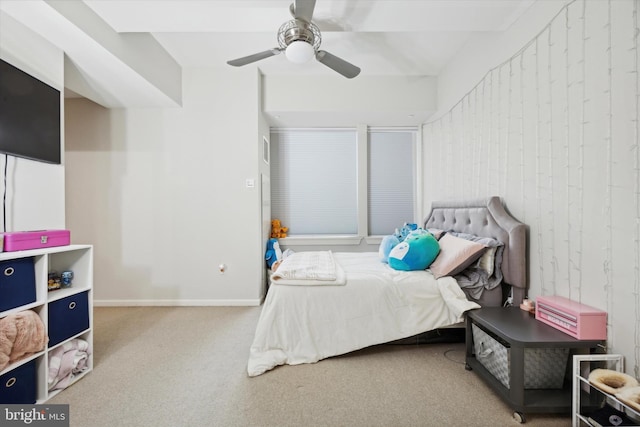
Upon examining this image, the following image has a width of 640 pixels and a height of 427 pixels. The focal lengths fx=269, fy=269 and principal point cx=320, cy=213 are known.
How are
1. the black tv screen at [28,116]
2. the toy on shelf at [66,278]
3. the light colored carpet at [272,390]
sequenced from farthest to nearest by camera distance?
the toy on shelf at [66,278] → the black tv screen at [28,116] → the light colored carpet at [272,390]

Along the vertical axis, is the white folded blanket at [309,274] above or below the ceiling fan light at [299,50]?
below

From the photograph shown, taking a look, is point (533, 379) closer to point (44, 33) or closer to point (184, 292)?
point (184, 292)

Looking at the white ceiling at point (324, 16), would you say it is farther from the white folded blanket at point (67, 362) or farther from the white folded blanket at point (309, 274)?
the white folded blanket at point (67, 362)

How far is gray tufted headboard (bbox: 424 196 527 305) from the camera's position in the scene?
1.85 metres

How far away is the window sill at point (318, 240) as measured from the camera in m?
3.69

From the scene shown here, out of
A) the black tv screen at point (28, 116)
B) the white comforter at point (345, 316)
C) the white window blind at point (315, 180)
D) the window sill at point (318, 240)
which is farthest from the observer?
the white window blind at point (315, 180)

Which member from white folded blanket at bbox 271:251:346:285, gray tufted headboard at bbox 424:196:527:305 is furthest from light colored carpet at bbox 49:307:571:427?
gray tufted headboard at bbox 424:196:527:305

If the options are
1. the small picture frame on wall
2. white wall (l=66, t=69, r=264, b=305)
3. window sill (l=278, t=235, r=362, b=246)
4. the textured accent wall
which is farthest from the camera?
window sill (l=278, t=235, r=362, b=246)

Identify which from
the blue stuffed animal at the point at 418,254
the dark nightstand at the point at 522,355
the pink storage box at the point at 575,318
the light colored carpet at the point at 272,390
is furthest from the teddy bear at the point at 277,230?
the pink storage box at the point at 575,318

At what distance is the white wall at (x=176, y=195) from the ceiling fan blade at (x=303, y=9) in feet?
4.63

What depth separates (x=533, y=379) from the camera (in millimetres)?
1455

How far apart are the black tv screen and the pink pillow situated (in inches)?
110

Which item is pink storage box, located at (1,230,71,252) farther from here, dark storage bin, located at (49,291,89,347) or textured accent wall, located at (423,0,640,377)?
textured accent wall, located at (423,0,640,377)

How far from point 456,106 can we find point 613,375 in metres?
2.54
